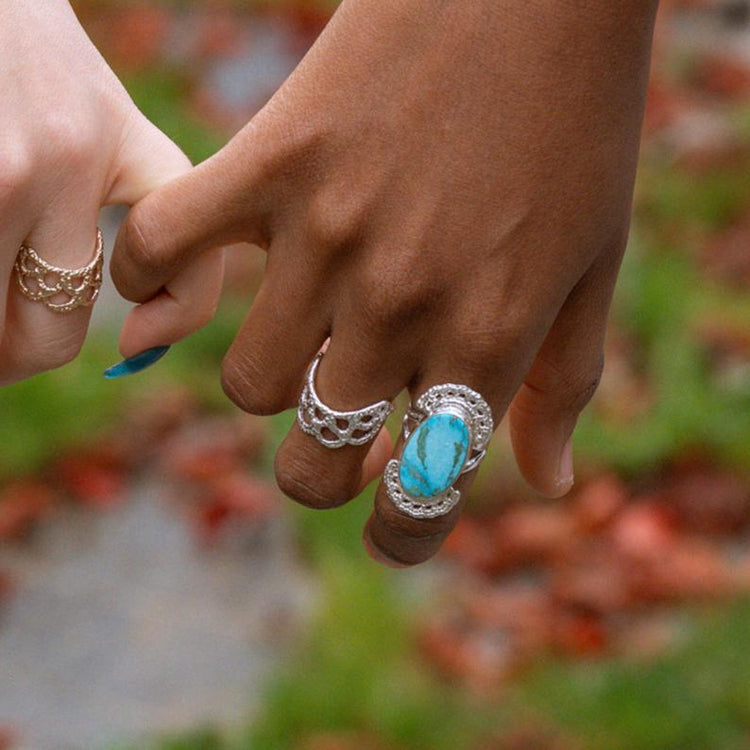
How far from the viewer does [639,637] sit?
297 cm

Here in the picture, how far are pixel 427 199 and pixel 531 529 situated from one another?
2079 mm

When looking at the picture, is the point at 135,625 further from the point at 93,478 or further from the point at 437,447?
the point at 437,447

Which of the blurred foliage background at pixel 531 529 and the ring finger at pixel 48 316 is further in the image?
the blurred foliage background at pixel 531 529

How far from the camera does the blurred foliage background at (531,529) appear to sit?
2.69 metres

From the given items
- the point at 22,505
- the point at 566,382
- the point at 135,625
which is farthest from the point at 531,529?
the point at 566,382

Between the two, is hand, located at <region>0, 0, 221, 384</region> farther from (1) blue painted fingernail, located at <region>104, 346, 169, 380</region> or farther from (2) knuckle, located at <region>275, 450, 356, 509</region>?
(2) knuckle, located at <region>275, 450, 356, 509</region>

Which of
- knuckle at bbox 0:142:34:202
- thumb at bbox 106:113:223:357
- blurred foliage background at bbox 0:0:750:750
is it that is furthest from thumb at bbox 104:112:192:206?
blurred foliage background at bbox 0:0:750:750

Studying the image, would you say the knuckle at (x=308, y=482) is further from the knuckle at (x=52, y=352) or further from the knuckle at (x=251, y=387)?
the knuckle at (x=52, y=352)

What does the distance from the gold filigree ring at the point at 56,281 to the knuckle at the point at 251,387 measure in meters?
0.18

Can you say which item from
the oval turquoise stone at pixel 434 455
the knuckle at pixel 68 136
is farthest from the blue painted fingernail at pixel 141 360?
the oval turquoise stone at pixel 434 455

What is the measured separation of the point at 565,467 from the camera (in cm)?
162

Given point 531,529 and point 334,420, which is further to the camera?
point 531,529

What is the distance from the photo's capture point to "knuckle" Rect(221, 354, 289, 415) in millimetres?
1458

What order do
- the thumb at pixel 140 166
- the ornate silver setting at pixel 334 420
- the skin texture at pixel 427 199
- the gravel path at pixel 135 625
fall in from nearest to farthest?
the skin texture at pixel 427 199, the ornate silver setting at pixel 334 420, the thumb at pixel 140 166, the gravel path at pixel 135 625
